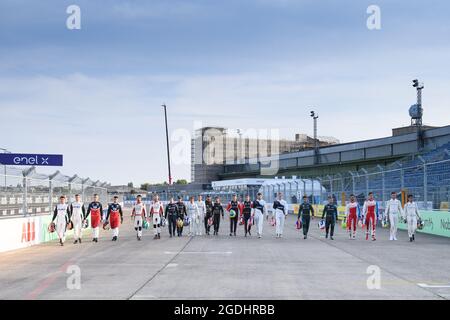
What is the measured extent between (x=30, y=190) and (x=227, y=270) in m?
11.0

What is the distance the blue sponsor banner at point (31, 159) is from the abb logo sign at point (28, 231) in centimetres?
293

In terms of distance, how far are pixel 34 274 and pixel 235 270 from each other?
4216 millimetres

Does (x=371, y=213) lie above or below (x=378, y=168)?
below

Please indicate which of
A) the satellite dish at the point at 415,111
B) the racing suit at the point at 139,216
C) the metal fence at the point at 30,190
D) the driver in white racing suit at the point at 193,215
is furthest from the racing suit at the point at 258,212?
the satellite dish at the point at 415,111

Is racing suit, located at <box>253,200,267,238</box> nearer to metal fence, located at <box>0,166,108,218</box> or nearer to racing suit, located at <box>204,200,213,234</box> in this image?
racing suit, located at <box>204,200,213,234</box>

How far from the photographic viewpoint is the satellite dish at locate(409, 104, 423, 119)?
50000 millimetres

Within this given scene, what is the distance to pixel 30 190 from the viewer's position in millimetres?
21188

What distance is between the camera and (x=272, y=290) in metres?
10.0

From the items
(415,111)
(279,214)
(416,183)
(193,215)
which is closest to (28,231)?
(193,215)

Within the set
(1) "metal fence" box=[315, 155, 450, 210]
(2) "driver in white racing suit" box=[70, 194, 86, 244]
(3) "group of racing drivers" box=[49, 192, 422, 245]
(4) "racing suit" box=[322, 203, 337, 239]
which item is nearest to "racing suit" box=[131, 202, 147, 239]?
(3) "group of racing drivers" box=[49, 192, 422, 245]

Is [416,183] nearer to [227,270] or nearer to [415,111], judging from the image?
[227,270]

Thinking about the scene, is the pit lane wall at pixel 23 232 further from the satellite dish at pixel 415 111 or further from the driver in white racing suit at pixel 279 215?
the satellite dish at pixel 415 111

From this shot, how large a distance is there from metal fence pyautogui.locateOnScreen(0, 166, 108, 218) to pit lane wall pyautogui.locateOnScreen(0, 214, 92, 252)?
0.26m
